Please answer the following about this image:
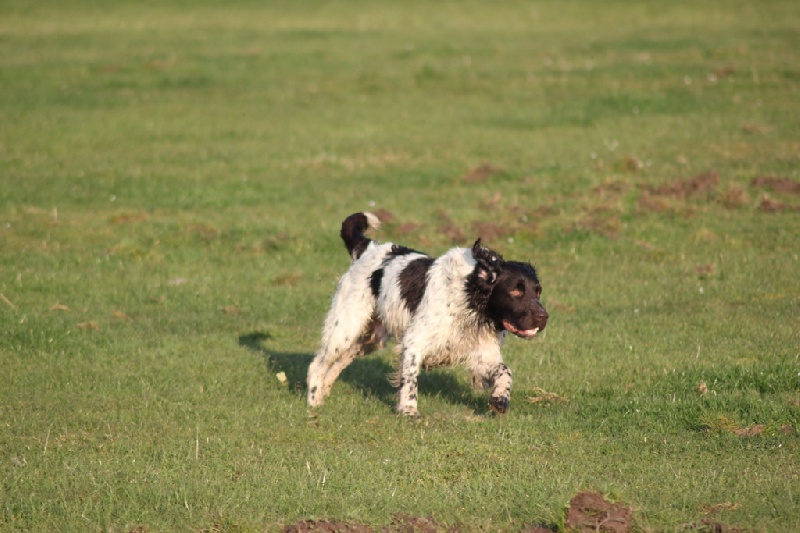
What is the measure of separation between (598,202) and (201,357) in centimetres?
859

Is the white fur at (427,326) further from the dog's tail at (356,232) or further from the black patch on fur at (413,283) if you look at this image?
the dog's tail at (356,232)

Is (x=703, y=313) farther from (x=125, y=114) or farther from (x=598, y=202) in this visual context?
(x=125, y=114)

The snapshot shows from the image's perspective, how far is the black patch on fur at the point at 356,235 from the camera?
35.7 feet

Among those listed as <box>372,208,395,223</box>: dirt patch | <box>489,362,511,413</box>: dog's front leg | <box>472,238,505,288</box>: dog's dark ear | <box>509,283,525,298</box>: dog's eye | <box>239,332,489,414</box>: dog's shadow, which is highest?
<box>472,238,505,288</box>: dog's dark ear

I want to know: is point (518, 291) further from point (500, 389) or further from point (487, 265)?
point (500, 389)

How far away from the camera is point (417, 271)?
1005 centimetres

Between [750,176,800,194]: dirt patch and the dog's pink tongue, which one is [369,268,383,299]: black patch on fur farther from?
[750,176,800,194]: dirt patch

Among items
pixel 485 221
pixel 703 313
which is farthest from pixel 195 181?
pixel 703 313

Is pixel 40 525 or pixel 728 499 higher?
pixel 728 499

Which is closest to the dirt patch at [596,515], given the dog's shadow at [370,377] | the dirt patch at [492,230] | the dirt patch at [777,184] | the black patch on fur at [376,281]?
the dog's shadow at [370,377]

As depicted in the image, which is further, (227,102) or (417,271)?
(227,102)

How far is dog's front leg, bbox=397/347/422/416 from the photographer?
32.0 ft

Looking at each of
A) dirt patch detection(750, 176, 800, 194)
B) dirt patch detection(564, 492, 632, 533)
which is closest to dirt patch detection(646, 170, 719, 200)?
dirt patch detection(750, 176, 800, 194)

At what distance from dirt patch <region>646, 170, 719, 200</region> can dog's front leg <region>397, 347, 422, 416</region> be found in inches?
393
